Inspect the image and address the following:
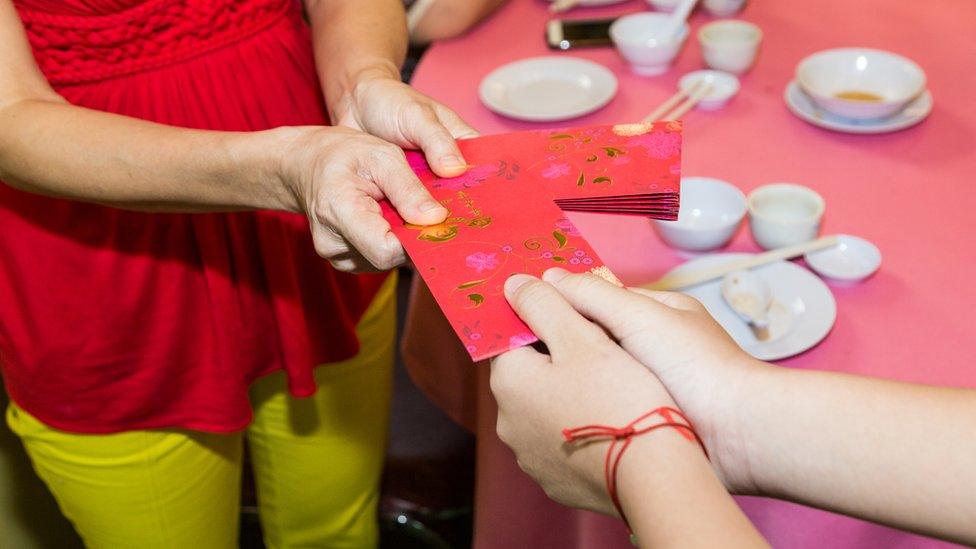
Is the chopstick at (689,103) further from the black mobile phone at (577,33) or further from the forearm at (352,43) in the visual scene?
the forearm at (352,43)

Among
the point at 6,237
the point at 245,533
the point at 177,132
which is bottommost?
the point at 245,533

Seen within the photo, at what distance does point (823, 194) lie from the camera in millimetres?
1460

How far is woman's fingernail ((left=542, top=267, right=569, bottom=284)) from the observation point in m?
0.99

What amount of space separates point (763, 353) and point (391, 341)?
0.74 meters

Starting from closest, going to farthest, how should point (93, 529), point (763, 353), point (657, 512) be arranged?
point (657, 512), point (763, 353), point (93, 529)

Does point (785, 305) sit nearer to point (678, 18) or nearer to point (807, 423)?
point (807, 423)

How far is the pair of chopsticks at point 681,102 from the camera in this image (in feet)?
5.38

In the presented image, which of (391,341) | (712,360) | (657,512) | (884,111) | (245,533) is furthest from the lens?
(245,533)

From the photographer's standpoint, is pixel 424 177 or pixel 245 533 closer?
pixel 424 177

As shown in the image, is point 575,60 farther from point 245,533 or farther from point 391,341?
point 245,533

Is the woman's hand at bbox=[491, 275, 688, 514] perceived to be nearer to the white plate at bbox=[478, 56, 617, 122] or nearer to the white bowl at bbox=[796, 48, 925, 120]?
the white plate at bbox=[478, 56, 617, 122]

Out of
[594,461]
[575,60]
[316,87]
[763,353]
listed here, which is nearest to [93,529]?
[316,87]

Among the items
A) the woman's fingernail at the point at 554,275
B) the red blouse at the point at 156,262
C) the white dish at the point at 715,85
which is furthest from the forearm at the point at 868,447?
the white dish at the point at 715,85

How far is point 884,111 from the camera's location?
1.56 metres
